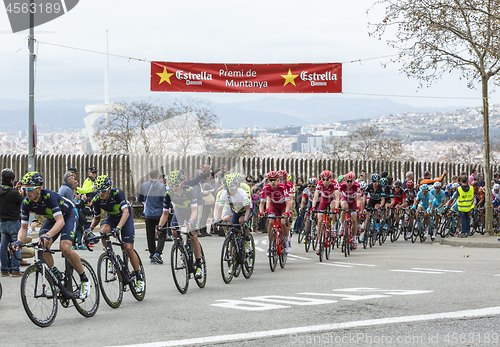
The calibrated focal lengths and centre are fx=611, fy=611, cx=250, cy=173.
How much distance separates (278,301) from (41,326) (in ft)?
10.9

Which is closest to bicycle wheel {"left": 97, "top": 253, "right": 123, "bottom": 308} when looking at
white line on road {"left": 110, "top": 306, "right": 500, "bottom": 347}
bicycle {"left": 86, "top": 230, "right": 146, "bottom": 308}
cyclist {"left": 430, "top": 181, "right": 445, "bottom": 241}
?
bicycle {"left": 86, "top": 230, "right": 146, "bottom": 308}

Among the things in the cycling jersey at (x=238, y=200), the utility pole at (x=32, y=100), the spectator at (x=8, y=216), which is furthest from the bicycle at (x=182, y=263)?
the utility pole at (x=32, y=100)

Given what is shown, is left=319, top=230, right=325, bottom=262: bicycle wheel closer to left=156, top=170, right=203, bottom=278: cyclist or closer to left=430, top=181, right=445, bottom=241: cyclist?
left=156, top=170, right=203, bottom=278: cyclist

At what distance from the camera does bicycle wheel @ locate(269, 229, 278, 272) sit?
40.7ft

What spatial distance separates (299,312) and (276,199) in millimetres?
5411

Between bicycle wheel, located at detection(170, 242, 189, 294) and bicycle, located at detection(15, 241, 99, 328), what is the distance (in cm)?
161

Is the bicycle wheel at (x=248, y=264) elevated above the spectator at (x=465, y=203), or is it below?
below

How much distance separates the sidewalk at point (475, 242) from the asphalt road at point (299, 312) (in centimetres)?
500

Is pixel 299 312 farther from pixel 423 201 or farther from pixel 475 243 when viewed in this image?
pixel 423 201

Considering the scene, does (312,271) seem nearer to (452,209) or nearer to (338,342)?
(338,342)

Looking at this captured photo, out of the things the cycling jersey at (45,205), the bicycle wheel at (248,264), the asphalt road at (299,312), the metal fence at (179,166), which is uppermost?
the metal fence at (179,166)

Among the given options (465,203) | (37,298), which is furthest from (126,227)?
(465,203)

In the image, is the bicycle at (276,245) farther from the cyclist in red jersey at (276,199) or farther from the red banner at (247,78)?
the red banner at (247,78)

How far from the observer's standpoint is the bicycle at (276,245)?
12422mm
